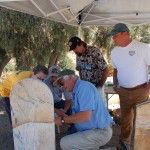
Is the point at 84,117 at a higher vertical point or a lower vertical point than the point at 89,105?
lower

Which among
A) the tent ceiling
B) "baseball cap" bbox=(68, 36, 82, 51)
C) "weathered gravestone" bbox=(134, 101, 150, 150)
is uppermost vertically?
the tent ceiling

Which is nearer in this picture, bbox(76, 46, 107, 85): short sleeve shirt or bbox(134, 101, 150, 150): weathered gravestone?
bbox(134, 101, 150, 150): weathered gravestone

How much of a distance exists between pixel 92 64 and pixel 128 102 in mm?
930

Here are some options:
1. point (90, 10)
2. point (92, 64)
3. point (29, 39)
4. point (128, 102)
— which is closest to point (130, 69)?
point (128, 102)

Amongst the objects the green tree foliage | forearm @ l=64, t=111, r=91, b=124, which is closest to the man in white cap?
forearm @ l=64, t=111, r=91, b=124

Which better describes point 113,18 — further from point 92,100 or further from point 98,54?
point 92,100

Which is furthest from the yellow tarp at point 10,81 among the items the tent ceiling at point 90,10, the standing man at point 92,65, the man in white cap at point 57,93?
the tent ceiling at point 90,10

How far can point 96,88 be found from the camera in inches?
233

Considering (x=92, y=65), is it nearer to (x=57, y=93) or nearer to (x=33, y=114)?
(x=57, y=93)

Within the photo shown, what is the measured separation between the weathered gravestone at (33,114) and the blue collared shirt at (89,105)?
15.8 inches

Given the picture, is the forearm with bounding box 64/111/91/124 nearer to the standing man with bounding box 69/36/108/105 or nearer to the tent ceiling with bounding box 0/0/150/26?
the standing man with bounding box 69/36/108/105

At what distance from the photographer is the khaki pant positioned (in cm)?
552

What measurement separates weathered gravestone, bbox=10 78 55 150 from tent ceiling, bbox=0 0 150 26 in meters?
2.13

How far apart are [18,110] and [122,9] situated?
160 inches
